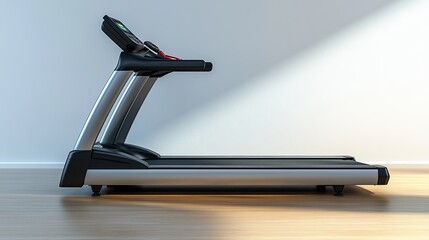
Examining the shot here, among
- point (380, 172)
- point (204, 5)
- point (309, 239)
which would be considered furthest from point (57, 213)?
point (204, 5)

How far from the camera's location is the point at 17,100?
4.64 m

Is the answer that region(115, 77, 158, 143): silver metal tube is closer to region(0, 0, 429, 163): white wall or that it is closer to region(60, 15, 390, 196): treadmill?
region(60, 15, 390, 196): treadmill

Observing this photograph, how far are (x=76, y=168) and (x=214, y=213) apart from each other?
0.91 meters

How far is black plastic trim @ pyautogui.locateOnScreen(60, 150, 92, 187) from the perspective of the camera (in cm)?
325

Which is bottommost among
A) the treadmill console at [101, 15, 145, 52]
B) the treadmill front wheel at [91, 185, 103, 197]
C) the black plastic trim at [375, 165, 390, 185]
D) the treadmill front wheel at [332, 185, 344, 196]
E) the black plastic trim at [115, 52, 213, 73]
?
the treadmill front wheel at [91, 185, 103, 197]

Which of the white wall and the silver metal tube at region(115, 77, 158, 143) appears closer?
the silver metal tube at region(115, 77, 158, 143)

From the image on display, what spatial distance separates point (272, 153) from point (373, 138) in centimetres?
77

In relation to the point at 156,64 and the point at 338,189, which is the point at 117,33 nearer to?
the point at 156,64

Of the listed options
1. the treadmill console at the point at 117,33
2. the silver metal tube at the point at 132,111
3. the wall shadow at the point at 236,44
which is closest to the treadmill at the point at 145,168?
the treadmill console at the point at 117,33

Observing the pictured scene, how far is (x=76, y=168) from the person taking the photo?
326 centimetres

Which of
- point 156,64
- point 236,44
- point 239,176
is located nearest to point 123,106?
point 156,64

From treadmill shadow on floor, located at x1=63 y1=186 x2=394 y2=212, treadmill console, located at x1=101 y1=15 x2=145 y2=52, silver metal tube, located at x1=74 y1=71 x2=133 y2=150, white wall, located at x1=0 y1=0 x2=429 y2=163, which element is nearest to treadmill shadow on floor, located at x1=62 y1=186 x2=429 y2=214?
treadmill shadow on floor, located at x1=63 y1=186 x2=394 y2=212

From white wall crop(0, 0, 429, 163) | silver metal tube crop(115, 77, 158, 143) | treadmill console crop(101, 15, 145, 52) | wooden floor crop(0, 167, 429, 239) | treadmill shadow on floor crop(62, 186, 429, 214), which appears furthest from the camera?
white wall crop(0, 0, 429, 163)

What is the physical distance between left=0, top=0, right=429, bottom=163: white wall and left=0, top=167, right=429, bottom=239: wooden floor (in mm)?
1016
